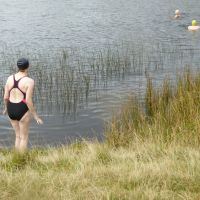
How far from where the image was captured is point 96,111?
1328 cm

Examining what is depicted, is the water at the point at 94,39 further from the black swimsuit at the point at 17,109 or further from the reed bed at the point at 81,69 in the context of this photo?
the black swimsuit at the point at 17,109

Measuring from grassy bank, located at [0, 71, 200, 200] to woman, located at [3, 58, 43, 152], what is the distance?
3.99 feet

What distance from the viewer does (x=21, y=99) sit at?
8383 millimetres

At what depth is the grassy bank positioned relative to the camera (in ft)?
17.8

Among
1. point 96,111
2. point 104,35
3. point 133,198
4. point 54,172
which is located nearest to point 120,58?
point 96,111

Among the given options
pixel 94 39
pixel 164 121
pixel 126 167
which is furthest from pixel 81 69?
pixel 126 167

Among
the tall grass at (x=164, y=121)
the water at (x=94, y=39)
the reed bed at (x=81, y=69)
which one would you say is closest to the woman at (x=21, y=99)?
the tall grass at (x=164, y=121)

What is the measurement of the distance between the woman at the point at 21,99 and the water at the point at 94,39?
239cm

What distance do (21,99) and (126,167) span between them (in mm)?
2957

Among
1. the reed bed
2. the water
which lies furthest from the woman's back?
the reed bed

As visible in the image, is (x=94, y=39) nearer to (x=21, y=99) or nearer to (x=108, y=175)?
(x=21, y=99)

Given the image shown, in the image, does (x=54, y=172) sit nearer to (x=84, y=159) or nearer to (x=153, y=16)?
(x=84, y=159)

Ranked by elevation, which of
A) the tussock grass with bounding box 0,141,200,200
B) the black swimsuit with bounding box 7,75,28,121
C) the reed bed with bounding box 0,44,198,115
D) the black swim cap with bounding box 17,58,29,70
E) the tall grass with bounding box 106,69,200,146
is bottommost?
the reed bed with bounding box 0,44,198,115

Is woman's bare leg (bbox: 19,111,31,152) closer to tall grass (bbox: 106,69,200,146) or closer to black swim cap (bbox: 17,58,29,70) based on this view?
black swim cap (bbox: 17,58,29,70)
